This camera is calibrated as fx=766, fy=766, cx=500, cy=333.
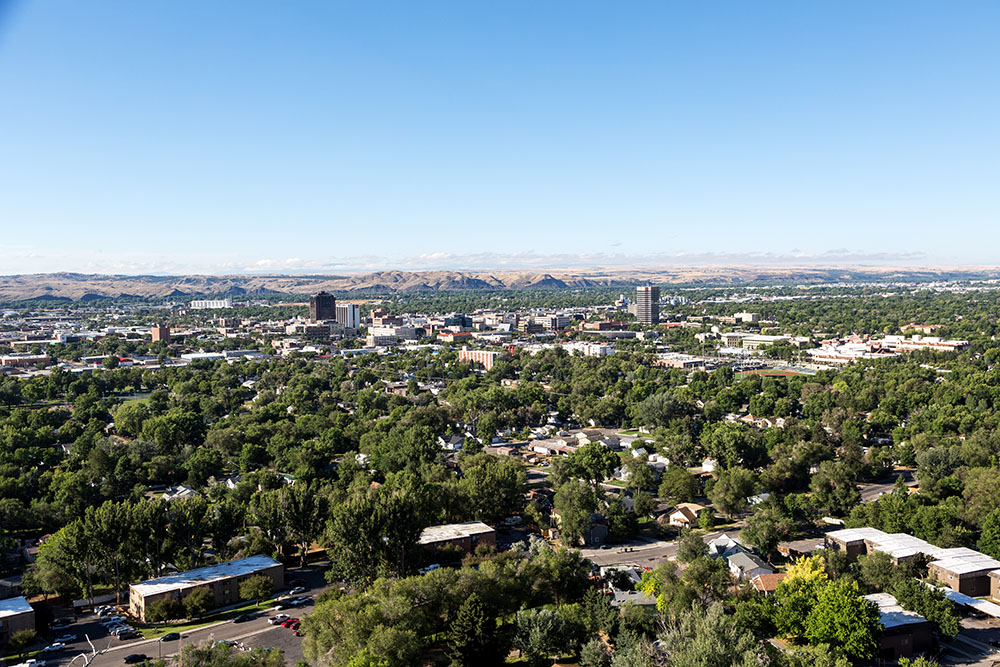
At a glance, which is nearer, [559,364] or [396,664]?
[396,664]

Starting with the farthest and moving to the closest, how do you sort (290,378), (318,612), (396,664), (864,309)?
(864,309) < (290,378) < (318,612) < (396,664)

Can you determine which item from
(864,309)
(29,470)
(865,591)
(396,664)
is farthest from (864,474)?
(864,309)

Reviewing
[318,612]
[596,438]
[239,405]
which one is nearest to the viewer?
[318,612]

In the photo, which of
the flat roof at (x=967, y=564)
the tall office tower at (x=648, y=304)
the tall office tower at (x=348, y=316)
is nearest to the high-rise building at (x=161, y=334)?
the tall office tower at (x=348, y=316)

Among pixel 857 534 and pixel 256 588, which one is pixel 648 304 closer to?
pixel 857 534

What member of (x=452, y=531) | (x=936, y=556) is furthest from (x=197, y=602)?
(x=936, y=556)

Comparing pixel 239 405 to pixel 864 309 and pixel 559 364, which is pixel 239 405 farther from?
pixel 864 309
